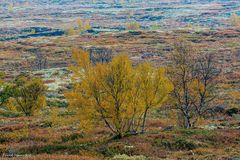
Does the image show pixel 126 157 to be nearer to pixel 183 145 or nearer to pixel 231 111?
pixel 183 145

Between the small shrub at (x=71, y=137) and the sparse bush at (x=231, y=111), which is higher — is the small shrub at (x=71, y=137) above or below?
above

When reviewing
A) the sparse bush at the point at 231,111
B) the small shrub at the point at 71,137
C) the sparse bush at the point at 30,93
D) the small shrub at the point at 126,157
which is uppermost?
the small shrub at the point at 126,157

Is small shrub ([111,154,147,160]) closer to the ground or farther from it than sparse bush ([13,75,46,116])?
farther from it

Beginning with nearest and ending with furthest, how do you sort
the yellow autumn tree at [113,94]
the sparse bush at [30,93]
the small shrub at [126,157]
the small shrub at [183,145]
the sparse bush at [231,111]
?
the small shrub at [126,157] < the small shrub at [183,145] < the yellow autumn tree at [113,94] < the sparse bush at [231,111] < the sparse bush at [30,93]

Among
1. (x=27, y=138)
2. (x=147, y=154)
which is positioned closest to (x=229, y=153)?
(x=147, y=154)

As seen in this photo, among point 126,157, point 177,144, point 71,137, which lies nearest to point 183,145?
point 177,144

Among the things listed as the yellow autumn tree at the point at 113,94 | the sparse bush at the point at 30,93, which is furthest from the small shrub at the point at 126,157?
the sparse bush at the point at 30,93

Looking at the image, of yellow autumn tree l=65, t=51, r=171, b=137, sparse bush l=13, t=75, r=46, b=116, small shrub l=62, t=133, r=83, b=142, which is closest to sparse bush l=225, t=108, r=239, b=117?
yellow autumn tree l=65, t=51, r=171, b=137

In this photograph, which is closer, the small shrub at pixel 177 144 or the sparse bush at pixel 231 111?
the small shrub at pixel 177 144

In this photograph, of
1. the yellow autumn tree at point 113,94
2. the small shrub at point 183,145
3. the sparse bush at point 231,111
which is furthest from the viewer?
the sparse bush at point 231,111

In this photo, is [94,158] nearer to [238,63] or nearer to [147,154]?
[147,154]

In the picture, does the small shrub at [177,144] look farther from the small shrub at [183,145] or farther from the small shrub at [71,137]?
the small shrub at [71,137]

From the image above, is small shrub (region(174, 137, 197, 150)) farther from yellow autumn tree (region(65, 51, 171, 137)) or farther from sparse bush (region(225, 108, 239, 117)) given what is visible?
sparse bush (region(225, 108, 239, 117))

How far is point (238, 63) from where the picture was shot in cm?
9775
